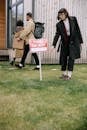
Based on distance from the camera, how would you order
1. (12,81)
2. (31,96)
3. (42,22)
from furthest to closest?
(42,22) < (12,81) < (31,96)

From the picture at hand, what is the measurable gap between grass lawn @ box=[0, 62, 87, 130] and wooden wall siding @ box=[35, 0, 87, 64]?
16.9 ft

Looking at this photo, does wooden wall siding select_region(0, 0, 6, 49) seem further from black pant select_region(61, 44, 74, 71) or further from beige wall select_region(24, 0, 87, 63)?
black pant select_region(61, 44, 74, 71)

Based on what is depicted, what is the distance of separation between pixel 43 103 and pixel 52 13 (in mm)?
9037

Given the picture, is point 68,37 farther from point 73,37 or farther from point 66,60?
point 66,60

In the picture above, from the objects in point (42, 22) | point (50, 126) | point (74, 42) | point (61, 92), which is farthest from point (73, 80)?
point (42, 22)

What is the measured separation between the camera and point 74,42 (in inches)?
486

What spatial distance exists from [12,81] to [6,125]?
4210 millimetres

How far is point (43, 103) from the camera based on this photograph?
908cm

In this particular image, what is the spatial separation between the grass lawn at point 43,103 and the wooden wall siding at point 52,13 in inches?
203

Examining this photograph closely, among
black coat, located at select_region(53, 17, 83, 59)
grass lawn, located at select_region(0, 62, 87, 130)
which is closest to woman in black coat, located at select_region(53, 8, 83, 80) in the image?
black coat, located at select_region(53, 17, 83, 59)

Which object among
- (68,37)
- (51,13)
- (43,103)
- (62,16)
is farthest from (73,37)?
(51,13)

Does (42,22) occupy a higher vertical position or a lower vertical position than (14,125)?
higher

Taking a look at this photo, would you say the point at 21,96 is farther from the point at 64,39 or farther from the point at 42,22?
the point at 42,22

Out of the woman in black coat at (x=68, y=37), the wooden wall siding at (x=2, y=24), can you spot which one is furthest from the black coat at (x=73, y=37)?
the wooden wall siding at (x=2, y=24)
